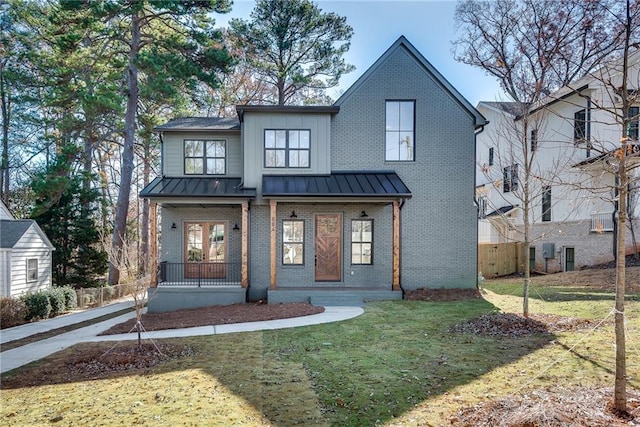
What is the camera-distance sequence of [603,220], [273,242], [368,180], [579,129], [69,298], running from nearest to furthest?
[579,129]
[273,242]
[368,180]
[69,298]
[603,220]

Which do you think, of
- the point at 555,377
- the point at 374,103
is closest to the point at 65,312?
the point at 374,103

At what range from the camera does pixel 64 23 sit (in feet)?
57.6

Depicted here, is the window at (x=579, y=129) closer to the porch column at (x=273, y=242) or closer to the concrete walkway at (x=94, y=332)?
the concrete walkway at (x=94, y=332)

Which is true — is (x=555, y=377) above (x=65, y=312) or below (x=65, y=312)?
above

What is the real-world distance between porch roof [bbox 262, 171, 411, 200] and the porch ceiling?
96cm

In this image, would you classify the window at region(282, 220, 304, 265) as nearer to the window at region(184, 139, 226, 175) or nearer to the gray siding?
the gray siding

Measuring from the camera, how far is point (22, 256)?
16.5m

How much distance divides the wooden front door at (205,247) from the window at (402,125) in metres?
7.00

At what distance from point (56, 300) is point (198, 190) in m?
6.97

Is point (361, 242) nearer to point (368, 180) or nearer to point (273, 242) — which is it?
point (368, 180)

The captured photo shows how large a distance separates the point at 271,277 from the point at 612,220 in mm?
15324

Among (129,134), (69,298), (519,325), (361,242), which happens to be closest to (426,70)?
(361,242)

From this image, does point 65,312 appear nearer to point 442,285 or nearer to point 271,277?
point 271,277

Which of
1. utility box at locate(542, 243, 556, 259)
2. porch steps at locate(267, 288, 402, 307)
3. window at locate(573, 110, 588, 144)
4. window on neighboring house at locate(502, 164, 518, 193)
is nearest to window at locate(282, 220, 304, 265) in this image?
porch steps at locate(267, 288, 402, 307)
